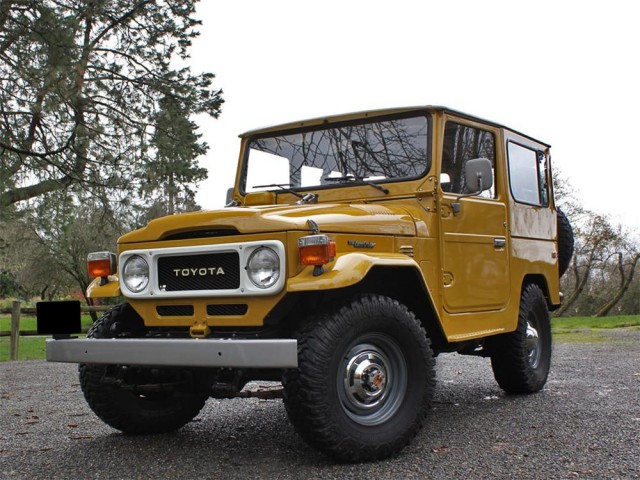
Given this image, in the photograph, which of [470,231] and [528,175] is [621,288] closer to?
[528,175]

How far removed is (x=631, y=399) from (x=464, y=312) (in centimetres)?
214

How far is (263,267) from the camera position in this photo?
14.4ft

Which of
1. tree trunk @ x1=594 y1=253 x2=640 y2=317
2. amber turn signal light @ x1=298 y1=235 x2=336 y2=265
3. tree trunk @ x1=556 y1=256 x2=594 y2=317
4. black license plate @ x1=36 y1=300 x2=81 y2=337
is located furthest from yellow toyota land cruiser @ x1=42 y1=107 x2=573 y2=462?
tree trunk @ x1=594 y1=253 x2=640 y2=317

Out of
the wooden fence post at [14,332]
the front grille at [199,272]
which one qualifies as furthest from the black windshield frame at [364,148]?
the wooden fence post at [14,332]

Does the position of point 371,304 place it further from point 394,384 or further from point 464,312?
point 464,312

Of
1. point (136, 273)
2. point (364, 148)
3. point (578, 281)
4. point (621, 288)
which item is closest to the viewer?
point (136, 273)

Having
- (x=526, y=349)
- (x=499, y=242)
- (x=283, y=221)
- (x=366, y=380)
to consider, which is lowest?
(x=526, y=349)

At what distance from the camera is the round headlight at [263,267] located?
14.2ft

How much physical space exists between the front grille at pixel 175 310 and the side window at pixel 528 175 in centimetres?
326

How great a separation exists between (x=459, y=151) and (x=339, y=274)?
7.07 feet

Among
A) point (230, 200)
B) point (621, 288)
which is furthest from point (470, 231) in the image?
point (621, 288)

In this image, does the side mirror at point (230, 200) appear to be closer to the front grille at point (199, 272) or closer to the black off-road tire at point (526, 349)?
the front grille at point (199, 272)

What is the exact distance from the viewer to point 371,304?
451cm

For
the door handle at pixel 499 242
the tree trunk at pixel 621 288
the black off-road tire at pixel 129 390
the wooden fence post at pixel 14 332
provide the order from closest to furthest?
the black off-road tire at pixel 129 390
the door handle at pixel 499 242
the wooden fence post at pixel 14 332
the tree trunk at pixel 621 288
